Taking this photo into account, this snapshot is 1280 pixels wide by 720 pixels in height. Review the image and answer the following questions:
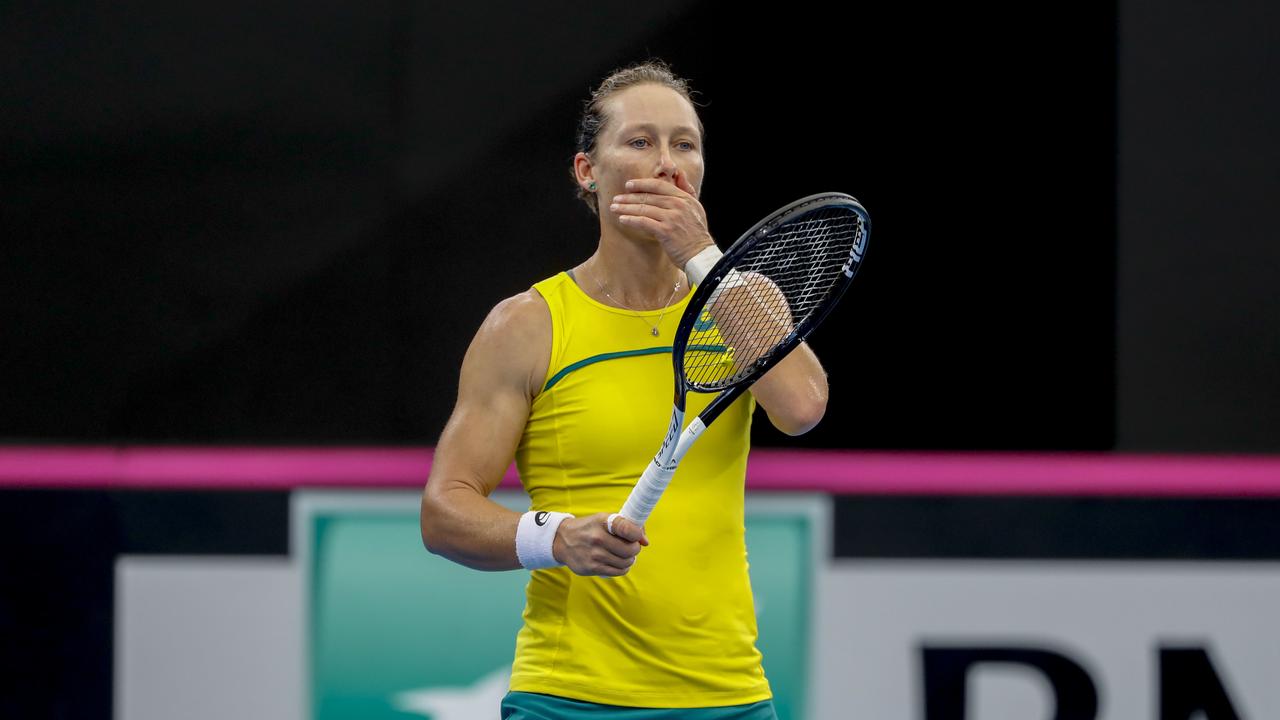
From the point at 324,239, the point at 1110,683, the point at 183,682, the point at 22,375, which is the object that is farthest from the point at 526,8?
the point at 1110,683

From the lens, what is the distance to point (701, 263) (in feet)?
7.02

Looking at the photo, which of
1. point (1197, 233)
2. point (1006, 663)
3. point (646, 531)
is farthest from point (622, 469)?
point (1197, 233)

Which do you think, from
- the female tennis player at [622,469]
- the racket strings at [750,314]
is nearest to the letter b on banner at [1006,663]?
the female tennis player at [622,469]

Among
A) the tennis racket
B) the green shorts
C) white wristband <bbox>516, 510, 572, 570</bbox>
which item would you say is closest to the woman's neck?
the tennis racket

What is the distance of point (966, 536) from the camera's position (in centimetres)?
358

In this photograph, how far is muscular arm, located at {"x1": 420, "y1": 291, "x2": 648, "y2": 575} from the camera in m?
2.13

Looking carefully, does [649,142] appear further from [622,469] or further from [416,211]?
[416,211]

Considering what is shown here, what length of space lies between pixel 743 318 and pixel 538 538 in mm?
452

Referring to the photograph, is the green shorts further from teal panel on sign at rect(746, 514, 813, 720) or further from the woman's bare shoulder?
teal panel on sign at rect(746, 514, 813, 720)

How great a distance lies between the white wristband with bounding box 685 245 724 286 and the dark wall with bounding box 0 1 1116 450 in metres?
1.73

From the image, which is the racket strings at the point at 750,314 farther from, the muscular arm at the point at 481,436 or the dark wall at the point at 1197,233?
the dark wall at the point at 1197,233

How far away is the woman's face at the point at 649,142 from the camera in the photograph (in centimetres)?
227

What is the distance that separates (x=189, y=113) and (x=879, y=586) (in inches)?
86.4

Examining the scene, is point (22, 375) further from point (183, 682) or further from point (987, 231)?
point (987, 231)
